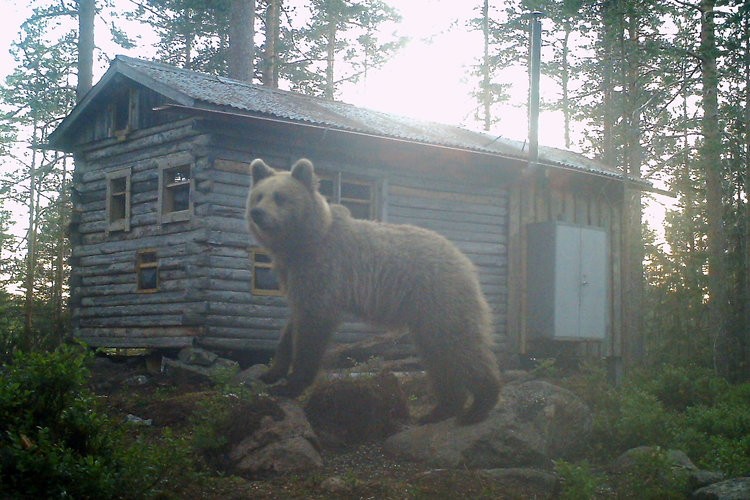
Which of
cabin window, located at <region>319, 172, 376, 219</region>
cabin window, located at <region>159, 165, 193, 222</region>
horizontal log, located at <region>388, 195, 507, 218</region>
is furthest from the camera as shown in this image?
horizontal log, located at <region>388, 195, 507, 218</region>

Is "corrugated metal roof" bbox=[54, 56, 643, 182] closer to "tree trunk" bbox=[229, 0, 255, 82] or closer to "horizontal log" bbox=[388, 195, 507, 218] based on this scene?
"horizontal log" bbox=[388, 195, 507, 218]

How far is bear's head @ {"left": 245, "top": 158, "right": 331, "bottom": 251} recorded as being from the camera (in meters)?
7.76

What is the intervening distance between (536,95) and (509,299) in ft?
14.0

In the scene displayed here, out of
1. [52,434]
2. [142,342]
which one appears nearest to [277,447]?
[52,434]

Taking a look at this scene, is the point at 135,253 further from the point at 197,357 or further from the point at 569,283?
the point at 569,283

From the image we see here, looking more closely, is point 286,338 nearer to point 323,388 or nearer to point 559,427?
point 323,388

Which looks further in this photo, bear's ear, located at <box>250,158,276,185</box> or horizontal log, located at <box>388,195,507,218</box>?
horizontal log, located at <box>388,195,507,218</box>

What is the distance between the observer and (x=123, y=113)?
15.8 m

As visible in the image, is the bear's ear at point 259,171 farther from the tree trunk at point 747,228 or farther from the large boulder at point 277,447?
the tree trunk at point 747,228

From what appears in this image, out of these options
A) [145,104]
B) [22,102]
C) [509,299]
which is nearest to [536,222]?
[509,299]

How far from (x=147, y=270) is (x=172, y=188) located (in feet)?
5.26

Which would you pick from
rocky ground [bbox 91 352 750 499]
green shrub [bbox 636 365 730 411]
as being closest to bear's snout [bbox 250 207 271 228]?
rocky ground [bbox 91 352 750 499]

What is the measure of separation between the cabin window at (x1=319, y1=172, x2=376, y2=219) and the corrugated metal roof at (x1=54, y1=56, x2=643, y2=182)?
0.96 meters

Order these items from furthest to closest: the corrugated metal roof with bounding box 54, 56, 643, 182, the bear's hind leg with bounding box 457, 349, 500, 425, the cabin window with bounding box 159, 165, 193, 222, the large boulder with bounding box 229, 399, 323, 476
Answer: the cabin window with bounding box 159, 165, 193, 222 < the corrugated metal roof with bounding box 54, 56, 643, 182 < the bear's hind leg with bounding box 457, 349, 500, 425 < the large boulder with bounding box 229, 399, 323, 476
